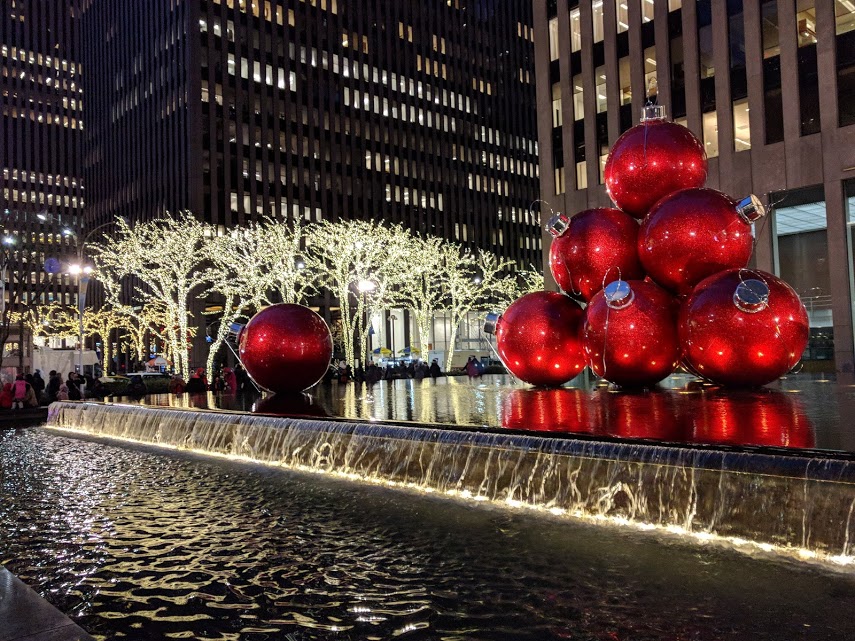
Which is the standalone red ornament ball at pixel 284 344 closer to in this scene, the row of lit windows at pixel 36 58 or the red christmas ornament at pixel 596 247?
the red christmas ornament at pixel 596 247

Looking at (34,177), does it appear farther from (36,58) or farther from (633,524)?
(633,524)

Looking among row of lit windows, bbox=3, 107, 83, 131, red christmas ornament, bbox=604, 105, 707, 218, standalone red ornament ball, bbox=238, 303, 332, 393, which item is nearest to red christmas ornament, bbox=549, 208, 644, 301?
red christmas ornament, bbox=604, 105, 707, 218

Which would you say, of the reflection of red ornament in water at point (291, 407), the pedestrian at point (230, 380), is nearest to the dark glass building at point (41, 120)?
the pedestrian at point (230, 380)

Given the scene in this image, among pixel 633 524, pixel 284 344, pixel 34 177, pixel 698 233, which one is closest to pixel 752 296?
pixel 698 233

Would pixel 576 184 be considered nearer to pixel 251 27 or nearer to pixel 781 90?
pixel 781 90

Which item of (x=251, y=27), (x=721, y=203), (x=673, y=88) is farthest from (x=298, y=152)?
(x=721, y=203)

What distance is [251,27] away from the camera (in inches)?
2963

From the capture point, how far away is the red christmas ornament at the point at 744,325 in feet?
27.9

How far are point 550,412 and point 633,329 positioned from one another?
5.27ft

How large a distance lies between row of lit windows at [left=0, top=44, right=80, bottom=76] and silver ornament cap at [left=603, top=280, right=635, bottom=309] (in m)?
149

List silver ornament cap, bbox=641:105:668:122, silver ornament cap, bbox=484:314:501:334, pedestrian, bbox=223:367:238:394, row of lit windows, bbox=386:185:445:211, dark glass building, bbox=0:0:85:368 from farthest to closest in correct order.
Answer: dark glass building, bbox=0:0:85:368 → row of lit windows, bbox=386:185:445:211 → pedestrian, bbox=223:367:238:394 → silver ornament cap, bbox=484:314:501:334 → silver ornament cap, bbox=641:105:668:122

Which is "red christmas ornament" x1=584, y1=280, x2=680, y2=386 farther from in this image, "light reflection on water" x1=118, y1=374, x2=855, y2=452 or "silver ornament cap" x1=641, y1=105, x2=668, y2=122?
"silver ornament cap" x1=641, y1=105, x2=668, y2=122

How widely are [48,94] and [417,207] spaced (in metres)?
84.0

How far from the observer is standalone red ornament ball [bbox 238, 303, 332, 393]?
12156 millimetres
